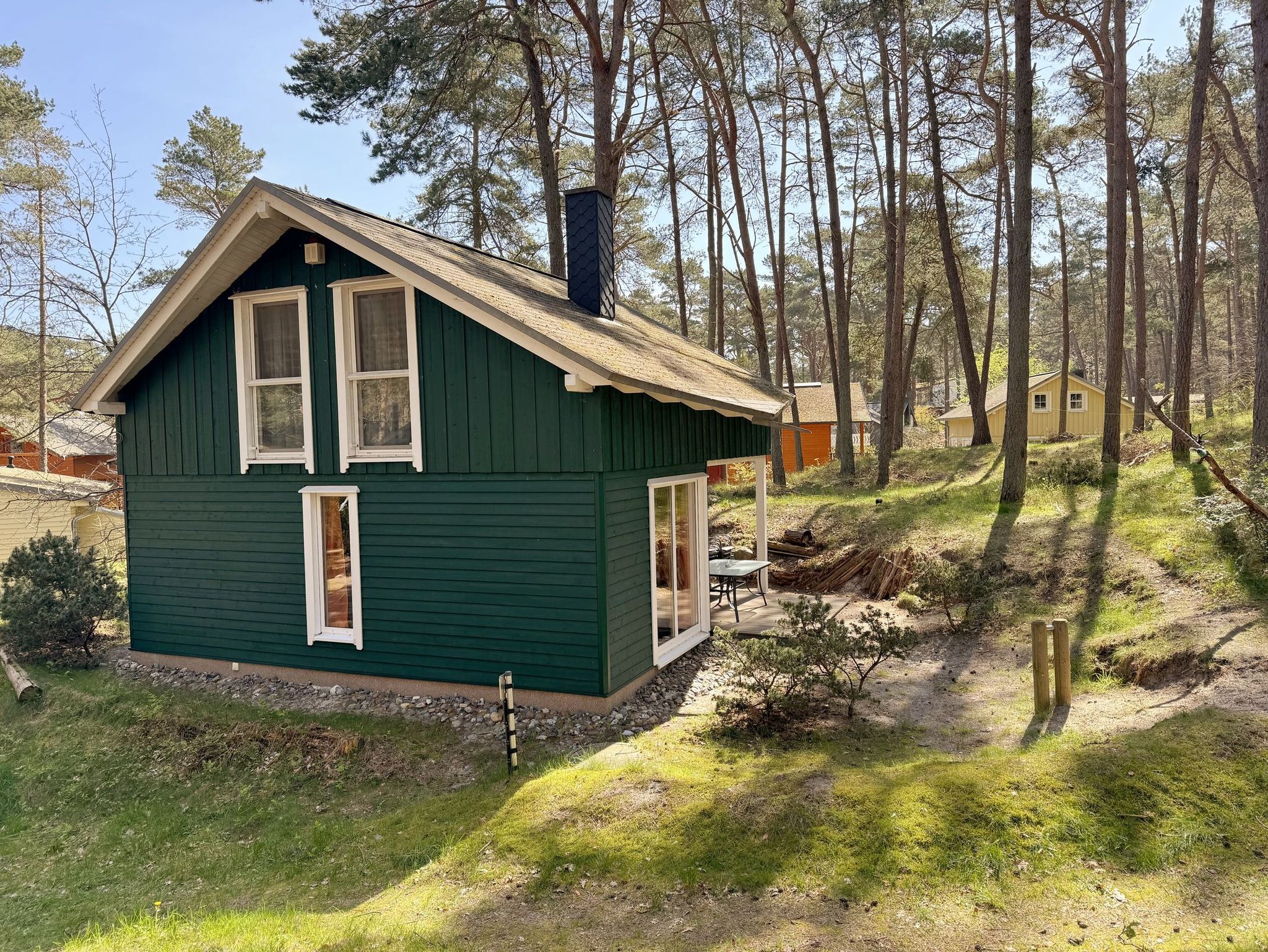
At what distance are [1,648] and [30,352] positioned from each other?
63.6 ft

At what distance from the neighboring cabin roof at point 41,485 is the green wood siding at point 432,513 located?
8739mm

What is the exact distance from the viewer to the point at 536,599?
7676 millimetres

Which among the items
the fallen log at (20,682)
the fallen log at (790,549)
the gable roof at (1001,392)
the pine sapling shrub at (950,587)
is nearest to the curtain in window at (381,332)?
the fallen log at (20,682)

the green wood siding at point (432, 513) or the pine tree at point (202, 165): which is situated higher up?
the pine tree at point (202, 165)

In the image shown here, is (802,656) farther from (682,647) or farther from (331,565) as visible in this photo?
(331,565)

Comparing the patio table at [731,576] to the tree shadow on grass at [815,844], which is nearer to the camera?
the tree shadow on grass at [815,844]

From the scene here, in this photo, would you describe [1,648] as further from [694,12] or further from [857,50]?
[857,50]

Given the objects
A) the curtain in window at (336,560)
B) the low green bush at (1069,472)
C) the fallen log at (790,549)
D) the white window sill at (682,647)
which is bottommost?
the white window sill at (682,647)

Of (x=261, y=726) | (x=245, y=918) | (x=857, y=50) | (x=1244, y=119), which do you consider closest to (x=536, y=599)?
(x=261, y=726)

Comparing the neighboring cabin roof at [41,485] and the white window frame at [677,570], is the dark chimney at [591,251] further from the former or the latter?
the neighboring cabin roof at [41,485]

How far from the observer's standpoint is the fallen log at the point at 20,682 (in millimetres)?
9172

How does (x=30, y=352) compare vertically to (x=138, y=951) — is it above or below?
above

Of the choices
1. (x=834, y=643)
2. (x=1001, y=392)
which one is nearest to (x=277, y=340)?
(x=834, y=643)

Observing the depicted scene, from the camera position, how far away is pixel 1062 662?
669cm
